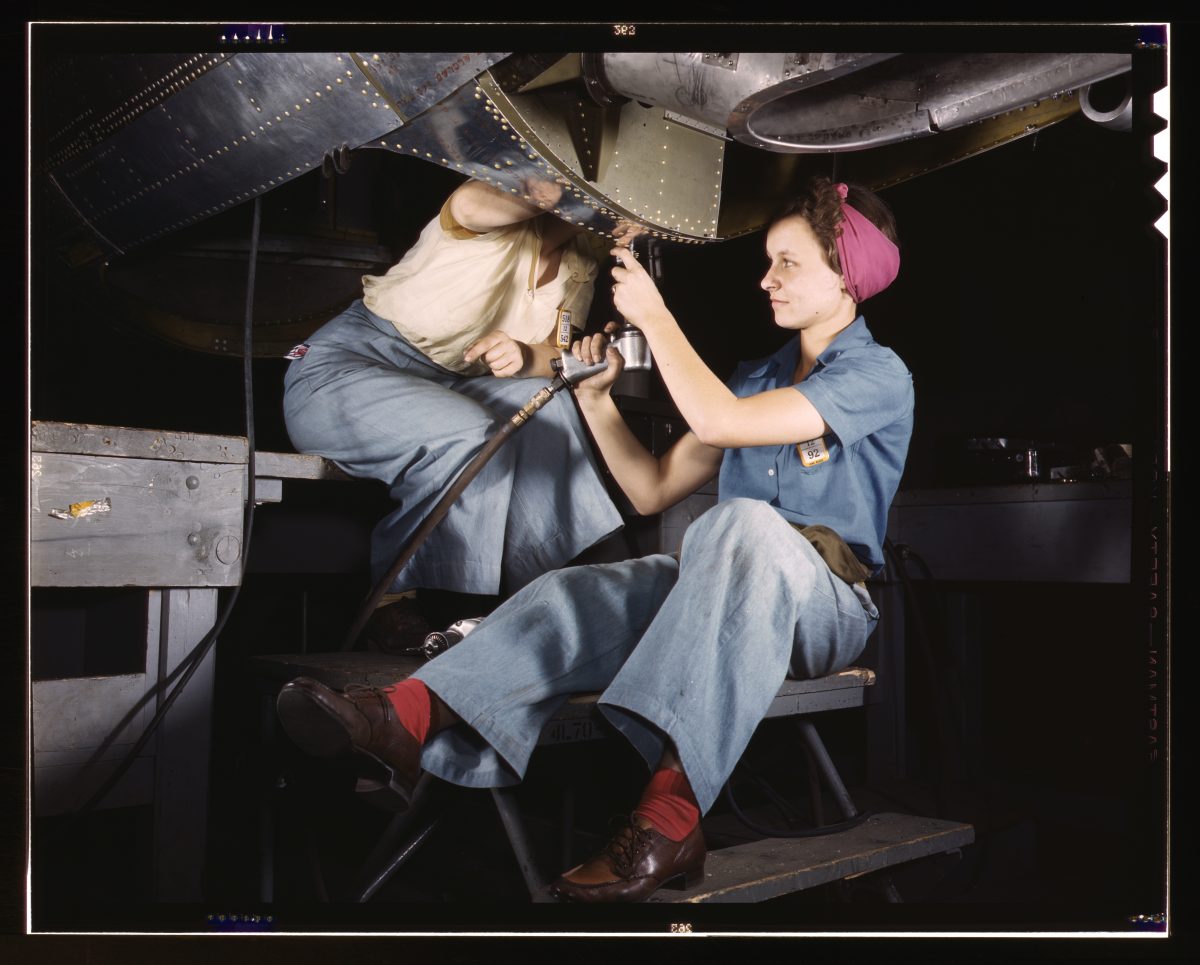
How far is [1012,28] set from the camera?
1.67m

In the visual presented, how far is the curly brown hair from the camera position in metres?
1.71

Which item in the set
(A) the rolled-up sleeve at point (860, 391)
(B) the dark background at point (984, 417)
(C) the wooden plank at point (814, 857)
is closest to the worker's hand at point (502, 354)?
(B) the dark background at point (984, 417)

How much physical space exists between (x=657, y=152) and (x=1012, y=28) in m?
0.64

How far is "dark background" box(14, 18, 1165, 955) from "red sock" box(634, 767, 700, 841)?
0.24 metres

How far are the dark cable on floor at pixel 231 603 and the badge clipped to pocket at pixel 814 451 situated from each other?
38.0 inches

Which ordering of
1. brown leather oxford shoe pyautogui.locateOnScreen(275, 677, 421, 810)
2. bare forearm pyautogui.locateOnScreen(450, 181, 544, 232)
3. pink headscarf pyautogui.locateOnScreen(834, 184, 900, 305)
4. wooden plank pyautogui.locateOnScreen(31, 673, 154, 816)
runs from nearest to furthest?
brown leather oxford shoe pyautogui.locateOnScreen(275, 677, 421, 810)
wooden plank pyautogui.locateOnScreen(31, 673, 154, 816)
pink headscarf pyautogui.locateOnScreen(834, 184, 900, 305)
bare forearm pyautogui.locateOnScreen(450, 181, 544, 232)

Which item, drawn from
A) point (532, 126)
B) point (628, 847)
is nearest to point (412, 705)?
point (628, 847)

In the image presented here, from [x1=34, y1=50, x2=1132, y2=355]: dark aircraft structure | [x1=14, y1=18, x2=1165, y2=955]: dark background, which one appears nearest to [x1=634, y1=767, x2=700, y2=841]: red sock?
[x1=14, y1=18, x2=1165, y2=955]: dark background

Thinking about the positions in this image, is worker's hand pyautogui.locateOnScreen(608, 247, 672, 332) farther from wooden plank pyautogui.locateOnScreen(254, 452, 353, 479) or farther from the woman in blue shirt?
wooden plank pyautogui.locateOnScreen(254, 452, 353, 479)

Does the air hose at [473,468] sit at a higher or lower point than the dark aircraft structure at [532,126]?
lower

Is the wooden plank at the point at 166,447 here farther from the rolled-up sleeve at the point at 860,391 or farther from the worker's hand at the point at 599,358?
the rolled-up sleeve at the point at 860,391

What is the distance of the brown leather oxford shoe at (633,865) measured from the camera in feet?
4.75

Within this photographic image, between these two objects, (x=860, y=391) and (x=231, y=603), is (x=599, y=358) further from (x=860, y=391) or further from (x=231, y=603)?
(x=231, y=603)
